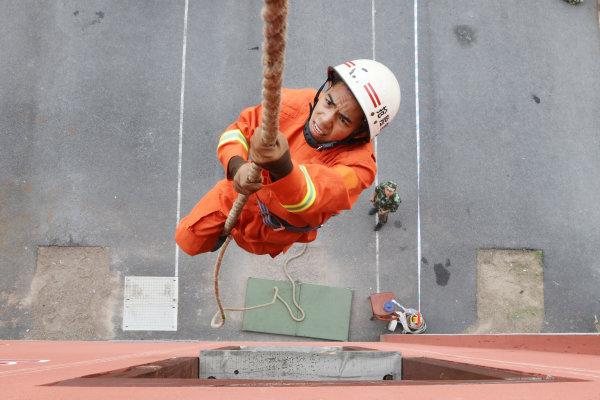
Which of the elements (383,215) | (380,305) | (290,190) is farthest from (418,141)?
(290,190)

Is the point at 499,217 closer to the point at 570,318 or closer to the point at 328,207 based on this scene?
the point at 570,318

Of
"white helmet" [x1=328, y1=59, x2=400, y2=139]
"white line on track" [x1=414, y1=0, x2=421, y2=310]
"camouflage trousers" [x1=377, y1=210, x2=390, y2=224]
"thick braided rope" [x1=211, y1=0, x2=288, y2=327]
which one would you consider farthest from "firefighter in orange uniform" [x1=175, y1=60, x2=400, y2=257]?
"white line on track" [x1=414, y1=0, x2=421, y2=310]

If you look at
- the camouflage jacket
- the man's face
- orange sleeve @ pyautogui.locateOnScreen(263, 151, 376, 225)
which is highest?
the man's face

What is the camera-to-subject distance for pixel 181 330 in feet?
18.1

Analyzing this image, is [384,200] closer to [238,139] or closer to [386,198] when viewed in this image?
[386,198]

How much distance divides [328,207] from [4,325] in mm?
4693

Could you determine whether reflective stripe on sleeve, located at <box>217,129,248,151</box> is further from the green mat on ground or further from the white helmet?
the green mat on ground

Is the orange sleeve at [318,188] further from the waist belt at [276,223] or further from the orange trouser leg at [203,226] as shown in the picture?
the orange trouser leg at [203,226]

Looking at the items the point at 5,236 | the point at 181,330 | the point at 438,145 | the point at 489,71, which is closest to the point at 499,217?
the point at 438,145

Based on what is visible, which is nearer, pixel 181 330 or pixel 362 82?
pixel 362 82

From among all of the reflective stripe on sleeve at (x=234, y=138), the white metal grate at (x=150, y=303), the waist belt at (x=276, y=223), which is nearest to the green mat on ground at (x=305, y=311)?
the white metal grate at (x=150, y=303)

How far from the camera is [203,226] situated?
3.11 metres

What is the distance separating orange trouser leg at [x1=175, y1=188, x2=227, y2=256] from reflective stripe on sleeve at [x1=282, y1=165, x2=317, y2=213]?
38.1 inches

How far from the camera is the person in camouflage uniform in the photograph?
5246 millimetres
